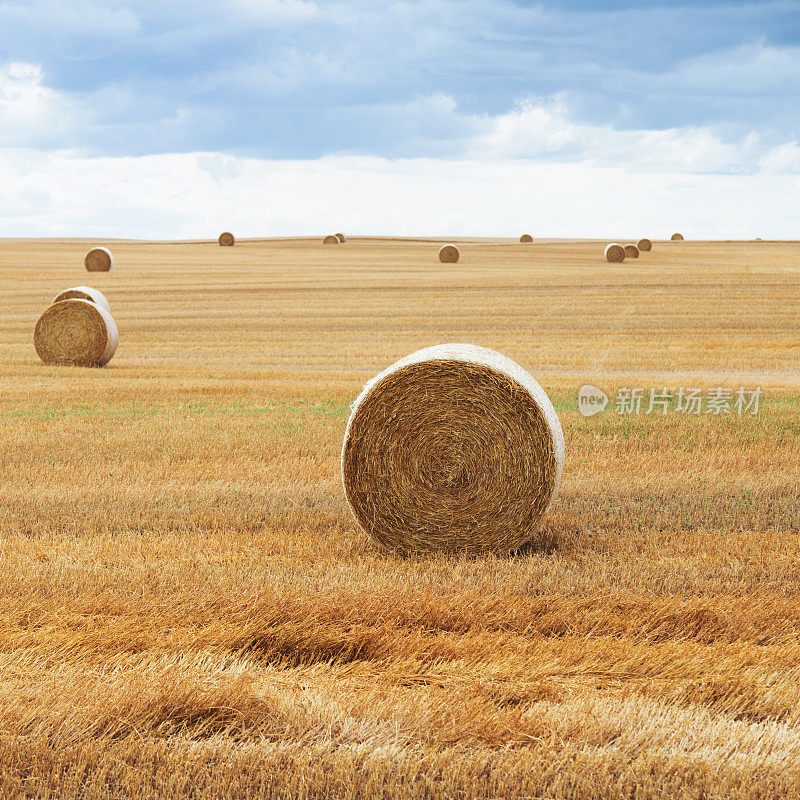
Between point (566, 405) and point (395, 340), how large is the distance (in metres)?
10.2

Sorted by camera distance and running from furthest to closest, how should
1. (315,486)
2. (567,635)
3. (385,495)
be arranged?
(315,486) → (385,495) → (567,635)

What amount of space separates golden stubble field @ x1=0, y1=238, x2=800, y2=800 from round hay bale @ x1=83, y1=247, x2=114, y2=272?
3000 centimetres

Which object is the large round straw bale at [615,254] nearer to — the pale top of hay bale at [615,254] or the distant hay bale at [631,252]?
the pale top of hay bale at [615,254]

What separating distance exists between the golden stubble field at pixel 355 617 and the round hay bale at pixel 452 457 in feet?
0.89

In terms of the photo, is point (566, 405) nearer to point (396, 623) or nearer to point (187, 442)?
point (187, 442)

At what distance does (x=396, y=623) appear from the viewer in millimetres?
5500

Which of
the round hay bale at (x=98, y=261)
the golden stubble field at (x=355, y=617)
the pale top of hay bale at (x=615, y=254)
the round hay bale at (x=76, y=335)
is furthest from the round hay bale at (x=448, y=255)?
the golden stubble field at (x=355, y=617)

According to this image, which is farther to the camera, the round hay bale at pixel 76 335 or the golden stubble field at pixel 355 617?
the round hay bale at pixel 76 335

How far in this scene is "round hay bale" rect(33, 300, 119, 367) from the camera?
19.5m

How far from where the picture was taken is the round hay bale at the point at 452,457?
7.26m

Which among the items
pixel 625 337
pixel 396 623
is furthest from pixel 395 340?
pixel 396 623

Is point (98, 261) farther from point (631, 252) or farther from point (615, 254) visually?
point (631, 252)

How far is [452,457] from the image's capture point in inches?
289

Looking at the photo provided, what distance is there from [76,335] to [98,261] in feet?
83.0
